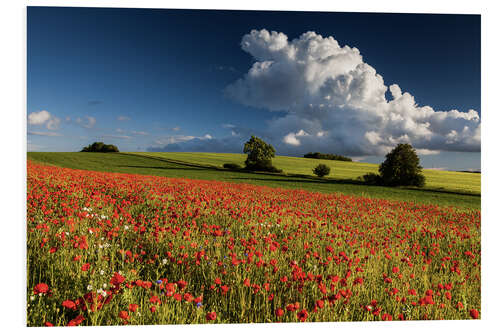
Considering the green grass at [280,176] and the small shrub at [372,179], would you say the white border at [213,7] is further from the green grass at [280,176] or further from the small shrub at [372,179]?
the small shrub at [372,179]

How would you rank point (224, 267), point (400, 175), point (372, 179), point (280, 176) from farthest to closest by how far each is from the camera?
point (280, 176) → point (372, 179) → point (400, 175) → point (224, 267)

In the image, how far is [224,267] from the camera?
2.89 meters

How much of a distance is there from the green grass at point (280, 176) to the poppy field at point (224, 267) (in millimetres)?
1525

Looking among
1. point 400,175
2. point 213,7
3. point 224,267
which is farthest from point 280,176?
point 224,267

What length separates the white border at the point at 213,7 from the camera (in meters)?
3.18

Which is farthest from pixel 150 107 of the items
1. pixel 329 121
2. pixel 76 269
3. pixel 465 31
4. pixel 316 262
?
pixel 465 31

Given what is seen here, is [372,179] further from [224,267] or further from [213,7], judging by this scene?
[224,267]

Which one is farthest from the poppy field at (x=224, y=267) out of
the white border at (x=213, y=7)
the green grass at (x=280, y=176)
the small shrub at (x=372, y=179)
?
the small shrub at (x=372, y=179)

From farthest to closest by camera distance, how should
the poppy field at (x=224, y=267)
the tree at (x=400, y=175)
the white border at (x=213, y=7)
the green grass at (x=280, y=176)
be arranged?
the tree at (x=400, y=175)
the green grass at (x=280, y=176)
the white border at (x=213, y=7)
the poppy field at (x=224, y=267)

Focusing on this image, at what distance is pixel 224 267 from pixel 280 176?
10365 millimetres

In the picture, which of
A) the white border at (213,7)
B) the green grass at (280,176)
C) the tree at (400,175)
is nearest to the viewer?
the white border at (213,7)
